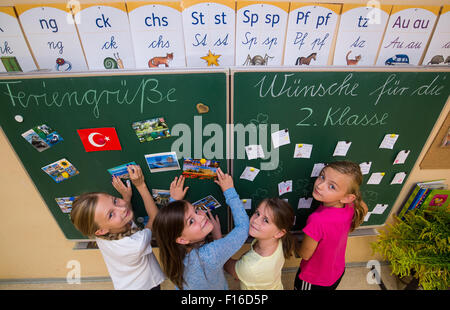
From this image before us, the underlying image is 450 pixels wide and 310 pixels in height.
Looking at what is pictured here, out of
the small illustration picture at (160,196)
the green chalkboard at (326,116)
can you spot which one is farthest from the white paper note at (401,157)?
the small illustration picture at (160,196)

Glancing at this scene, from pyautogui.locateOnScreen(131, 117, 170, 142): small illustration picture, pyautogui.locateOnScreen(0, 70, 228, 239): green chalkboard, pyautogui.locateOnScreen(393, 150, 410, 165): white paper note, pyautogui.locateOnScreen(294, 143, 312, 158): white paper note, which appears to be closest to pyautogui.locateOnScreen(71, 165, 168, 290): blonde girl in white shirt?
pyautogui.locateOnScreen(0, 70, 228, 239): green chalkboard

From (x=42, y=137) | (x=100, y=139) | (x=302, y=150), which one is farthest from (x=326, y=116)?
(x=42, y=137)

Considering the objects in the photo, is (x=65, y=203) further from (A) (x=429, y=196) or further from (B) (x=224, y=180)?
(A) (x=429, y=196)

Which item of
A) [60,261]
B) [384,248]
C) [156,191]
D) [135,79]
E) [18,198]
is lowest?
[60,261]

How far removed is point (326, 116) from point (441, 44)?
0.75 meters

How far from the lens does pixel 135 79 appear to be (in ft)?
3.77

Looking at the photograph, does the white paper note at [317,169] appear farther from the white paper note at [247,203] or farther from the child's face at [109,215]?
the child's face at [109,215]

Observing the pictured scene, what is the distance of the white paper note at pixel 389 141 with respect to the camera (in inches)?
57.5

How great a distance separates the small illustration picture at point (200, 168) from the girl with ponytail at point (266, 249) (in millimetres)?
413

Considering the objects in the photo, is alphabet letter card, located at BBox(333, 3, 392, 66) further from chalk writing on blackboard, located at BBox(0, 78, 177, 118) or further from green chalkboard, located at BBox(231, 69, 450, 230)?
chalk writing on blackboard, located at BBox(0, 78, 177, 118)

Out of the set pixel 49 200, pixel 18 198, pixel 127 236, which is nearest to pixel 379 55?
pixel 127 236

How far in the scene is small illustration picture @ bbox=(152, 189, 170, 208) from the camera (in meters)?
1.55
